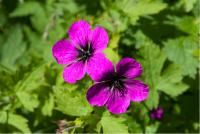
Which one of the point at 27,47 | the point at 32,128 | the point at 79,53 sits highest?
the point at 79,53

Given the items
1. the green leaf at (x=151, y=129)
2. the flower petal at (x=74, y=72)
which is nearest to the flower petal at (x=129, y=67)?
the flower petal at (x=74, y=72)

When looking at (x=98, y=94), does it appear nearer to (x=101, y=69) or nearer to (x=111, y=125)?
(x=101, y=69)

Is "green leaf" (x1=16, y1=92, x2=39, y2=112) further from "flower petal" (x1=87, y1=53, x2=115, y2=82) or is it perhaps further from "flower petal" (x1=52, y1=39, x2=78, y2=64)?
"flower petal" (x1=87, y1=53, x2=115, y2=82)

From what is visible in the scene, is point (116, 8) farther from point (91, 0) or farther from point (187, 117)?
point (187, 117)

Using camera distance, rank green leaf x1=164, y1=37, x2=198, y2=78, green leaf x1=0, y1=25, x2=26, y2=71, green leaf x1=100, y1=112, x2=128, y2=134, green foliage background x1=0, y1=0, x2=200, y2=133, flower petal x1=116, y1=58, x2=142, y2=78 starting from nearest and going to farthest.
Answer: flower petal x1=116, y1=58, x2=142, y2=78 < green leaf x1=100, y1=112, x2=128, y2=134 < green foliage background x1=0, y1=0, x2=200, y2=133 < green leaf x1=164, y1=37, x2=198, y2=78 < green leaf x1=0, y1=25, x2=26, y2=71

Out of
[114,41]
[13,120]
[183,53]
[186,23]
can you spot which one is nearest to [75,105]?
[13,120]

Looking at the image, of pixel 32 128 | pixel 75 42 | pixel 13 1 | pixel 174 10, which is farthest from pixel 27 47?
pixel 75 42

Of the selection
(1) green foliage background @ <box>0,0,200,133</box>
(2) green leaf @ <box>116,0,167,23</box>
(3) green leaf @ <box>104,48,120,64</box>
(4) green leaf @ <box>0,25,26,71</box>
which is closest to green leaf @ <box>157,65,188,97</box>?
(1) green foliage background @ <box>0,0,200,133</box>
